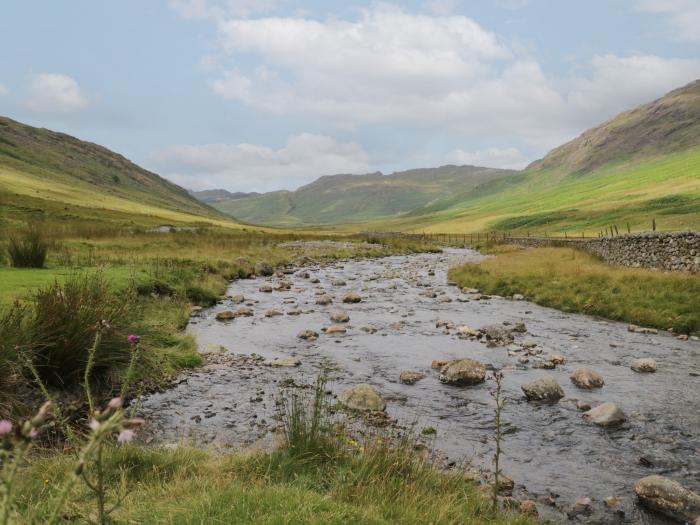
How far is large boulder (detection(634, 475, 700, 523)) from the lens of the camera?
22.3 ft

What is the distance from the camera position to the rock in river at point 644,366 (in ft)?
43.8

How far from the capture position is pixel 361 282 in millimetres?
31875

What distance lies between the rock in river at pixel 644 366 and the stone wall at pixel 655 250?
14.0m

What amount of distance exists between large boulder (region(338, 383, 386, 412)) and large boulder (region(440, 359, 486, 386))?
2.41 m

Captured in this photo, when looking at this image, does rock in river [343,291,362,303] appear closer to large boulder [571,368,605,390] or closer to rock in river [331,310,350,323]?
rock in river [331,310,350,323]

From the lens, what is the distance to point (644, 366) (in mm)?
13383

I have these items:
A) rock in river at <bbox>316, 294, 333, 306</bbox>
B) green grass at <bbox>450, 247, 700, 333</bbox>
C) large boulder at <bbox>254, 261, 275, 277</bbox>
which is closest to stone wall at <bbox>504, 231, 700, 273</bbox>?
green grass at <bbox>450, 247, 700, 333</bbox>

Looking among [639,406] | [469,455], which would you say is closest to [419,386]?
[469,455]

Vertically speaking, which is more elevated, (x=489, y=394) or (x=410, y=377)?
(x=410, y=377)

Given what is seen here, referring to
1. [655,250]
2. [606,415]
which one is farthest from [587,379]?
[655,250]

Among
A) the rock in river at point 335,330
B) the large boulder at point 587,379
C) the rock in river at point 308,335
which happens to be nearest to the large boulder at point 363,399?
the large boulder at point 587,379

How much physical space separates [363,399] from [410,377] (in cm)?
245

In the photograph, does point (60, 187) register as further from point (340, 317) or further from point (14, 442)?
point (14, 442)

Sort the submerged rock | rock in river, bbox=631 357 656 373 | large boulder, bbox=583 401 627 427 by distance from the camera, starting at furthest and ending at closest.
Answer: the submerged rock < rock in river, bbox=631 357 656 373 < large boulder, bbox=583 401 627 427
